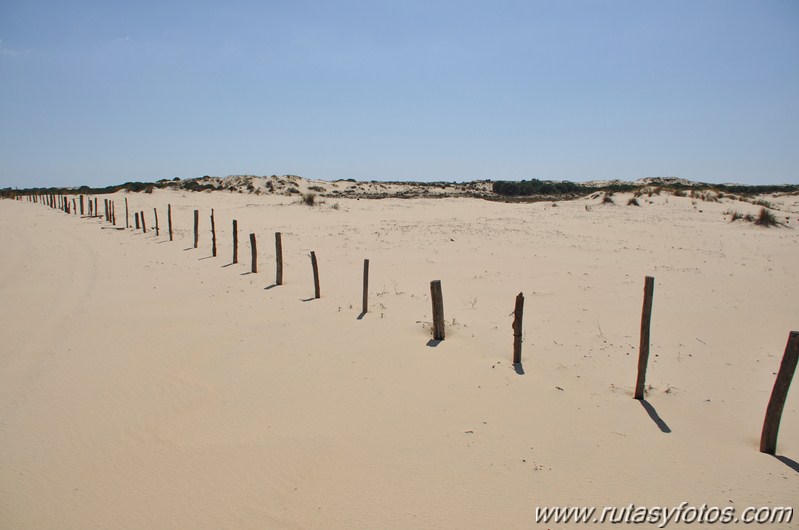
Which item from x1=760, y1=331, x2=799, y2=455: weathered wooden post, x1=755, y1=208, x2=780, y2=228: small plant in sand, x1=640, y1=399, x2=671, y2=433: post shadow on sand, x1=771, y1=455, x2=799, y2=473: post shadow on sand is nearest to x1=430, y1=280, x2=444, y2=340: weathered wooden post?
x1=640, y1=399, x2=671, y2=433: post shadow on sand

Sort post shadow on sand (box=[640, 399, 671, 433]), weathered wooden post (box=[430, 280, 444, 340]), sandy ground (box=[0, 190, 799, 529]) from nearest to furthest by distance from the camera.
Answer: sandy ground (box=[0, 190, 799, 529])
post shadow on sand (box=[640, 399, 671, 433])
weathered wooden post (box=[430, 280, 444, 340])

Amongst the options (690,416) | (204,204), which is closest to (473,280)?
(690,416)

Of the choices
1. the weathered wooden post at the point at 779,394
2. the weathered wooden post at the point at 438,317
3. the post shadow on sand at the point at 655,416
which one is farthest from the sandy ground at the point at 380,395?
the weathered wooden post at the point at 438,317

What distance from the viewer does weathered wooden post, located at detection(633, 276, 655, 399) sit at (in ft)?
22.1

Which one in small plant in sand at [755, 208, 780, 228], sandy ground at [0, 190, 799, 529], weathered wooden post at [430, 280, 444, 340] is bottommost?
sandy ground at [0, 190, 799, 529]

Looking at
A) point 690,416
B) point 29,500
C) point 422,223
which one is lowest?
point 29,500

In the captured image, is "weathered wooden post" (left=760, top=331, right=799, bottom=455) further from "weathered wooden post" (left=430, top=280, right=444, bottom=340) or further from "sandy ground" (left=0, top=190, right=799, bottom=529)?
"weathered wooden post" (left=430, top=280, right=444, bottom=340)

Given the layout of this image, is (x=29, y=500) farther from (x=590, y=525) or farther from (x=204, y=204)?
(x=204, y=204)

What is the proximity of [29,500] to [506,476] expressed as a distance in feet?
17.2

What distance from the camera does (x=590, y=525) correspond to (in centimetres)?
457

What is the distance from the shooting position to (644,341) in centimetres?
673

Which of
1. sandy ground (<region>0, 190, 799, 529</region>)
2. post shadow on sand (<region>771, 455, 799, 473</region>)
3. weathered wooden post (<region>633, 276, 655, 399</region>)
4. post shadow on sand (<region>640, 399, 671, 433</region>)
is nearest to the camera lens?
sandy ground (<region>0, 190, 799, 529</region>)

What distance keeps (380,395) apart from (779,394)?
203 inches

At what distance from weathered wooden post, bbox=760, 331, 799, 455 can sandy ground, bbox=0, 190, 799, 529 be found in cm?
20
